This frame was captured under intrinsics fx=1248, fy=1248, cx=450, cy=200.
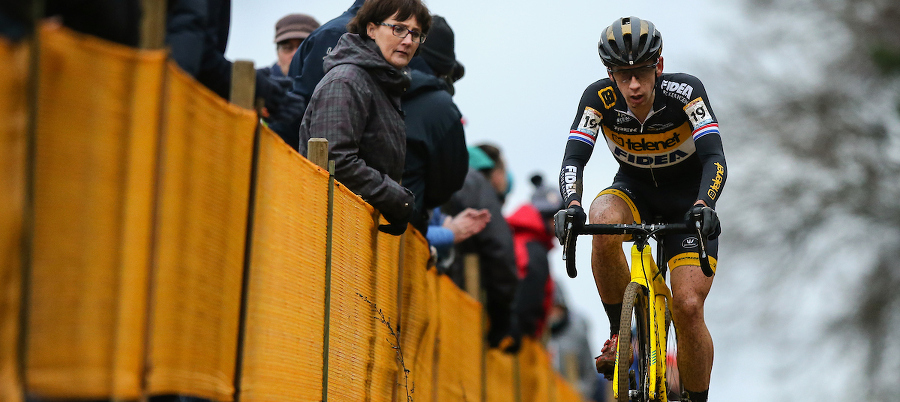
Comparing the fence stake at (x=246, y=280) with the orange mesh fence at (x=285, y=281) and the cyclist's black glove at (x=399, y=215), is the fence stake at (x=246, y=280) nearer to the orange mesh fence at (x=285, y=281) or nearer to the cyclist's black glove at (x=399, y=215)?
the orange mesh fence at (x=285, y=281)

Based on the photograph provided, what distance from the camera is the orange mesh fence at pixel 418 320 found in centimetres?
714

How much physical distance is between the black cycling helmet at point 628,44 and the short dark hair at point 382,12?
3.35 ft

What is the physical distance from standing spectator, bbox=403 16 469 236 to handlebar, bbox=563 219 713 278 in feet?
3.18

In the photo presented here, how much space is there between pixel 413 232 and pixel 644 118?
146 cm

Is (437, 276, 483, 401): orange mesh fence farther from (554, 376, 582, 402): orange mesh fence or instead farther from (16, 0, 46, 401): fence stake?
(16, 0, 46, 401): fence stake

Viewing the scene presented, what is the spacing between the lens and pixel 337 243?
5664 mm

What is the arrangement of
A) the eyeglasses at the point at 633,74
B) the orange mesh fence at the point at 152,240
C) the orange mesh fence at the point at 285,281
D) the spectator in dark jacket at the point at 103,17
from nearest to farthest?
the orange mesh fence at the point at 152,240
the spectator in dark jacket at the point at 103,17
the orange mesh fence at the point at 285,281
the eyeglasses at the point at 633,74

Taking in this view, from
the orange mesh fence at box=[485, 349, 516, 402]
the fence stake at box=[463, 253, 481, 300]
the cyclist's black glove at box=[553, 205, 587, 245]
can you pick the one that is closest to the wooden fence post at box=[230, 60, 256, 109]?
the cyclist's black glove at box=[553, 205, 587, 245]

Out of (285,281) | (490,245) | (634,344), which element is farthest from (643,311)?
(490,245)

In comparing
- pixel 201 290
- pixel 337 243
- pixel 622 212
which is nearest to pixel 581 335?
pixel 622 212

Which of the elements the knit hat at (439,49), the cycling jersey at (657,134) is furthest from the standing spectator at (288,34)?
the cycling jersey at (657,134)

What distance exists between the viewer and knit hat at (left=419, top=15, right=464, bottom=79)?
7750mm

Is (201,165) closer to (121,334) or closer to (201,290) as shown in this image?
(201,290)

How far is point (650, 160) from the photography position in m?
7.16
